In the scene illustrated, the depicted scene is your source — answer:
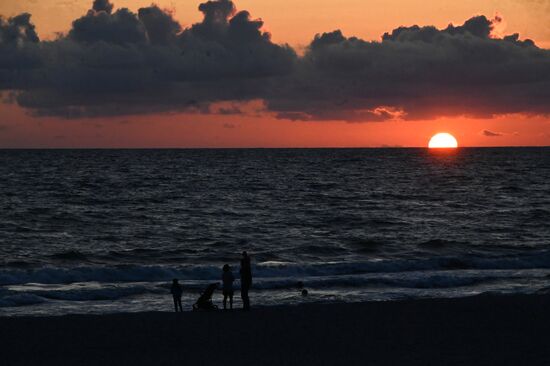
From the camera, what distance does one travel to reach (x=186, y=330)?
834 inches

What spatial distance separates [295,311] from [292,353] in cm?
585

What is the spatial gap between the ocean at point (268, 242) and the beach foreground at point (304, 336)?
13.8 feet

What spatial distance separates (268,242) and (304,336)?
2719 cm

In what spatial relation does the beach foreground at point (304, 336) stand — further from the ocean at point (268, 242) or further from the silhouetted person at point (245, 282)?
the ocean at point (268, 242)

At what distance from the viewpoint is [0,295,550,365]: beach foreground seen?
17641mm

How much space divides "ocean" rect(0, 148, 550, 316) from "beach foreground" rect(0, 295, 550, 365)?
13.8 feet

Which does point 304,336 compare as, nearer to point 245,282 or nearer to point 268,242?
point 245,282

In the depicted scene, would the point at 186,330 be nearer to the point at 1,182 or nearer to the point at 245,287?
the point at 245,287

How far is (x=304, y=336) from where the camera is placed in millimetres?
20156

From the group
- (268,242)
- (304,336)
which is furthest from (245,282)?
(268,242)

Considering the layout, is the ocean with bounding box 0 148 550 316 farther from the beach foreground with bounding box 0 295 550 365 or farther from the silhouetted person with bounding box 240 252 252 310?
the beach foreground with bounding box 0 295 550 365

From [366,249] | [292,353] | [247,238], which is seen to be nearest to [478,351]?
[292,353]

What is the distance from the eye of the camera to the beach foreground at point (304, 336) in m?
17.6

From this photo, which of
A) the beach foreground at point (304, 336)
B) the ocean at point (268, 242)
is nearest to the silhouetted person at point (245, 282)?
the beach foreground at point (304, 336)
